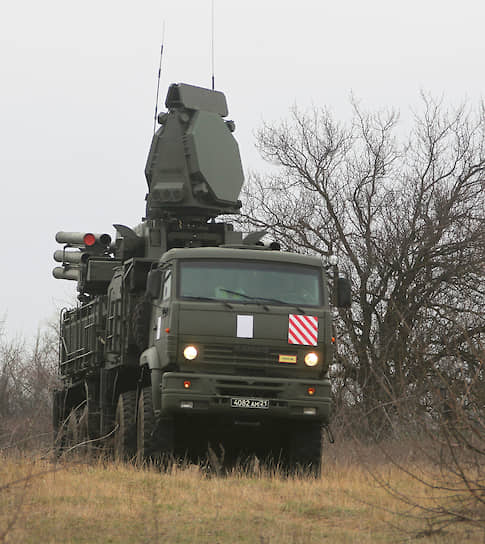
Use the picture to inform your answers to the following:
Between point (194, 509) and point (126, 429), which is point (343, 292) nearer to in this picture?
point (126, 429)

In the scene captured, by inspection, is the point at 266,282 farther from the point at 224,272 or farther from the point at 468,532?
the point at 468,532

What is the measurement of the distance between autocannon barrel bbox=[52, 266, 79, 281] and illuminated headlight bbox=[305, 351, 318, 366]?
7471mm

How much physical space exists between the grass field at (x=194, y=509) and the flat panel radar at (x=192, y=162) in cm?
548

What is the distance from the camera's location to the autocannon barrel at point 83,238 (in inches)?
781

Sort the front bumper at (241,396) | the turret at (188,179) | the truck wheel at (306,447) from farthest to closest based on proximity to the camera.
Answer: the turret at (188,179)
the truck wheel at (306,447)
the front bumper at (241,396)

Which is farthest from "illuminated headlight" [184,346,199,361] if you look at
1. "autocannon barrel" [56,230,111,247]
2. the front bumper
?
"autocannon barrel" [56,230,111,247]

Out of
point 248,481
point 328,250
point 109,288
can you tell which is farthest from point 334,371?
point 248,481

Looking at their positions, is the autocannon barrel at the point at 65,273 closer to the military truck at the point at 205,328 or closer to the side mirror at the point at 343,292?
the military truck at the point at 205,328

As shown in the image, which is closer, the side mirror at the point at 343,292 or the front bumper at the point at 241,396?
the front bumper at the point at 241,396

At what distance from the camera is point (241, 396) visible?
14.1 meters

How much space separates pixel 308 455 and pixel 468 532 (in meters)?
6.54

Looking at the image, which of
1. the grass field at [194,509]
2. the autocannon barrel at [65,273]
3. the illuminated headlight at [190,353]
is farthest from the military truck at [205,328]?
the autocannon barrel at [65,273]

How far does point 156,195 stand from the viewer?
58.1 feet

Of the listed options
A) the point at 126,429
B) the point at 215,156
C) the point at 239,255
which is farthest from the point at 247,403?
the point at 215,156
